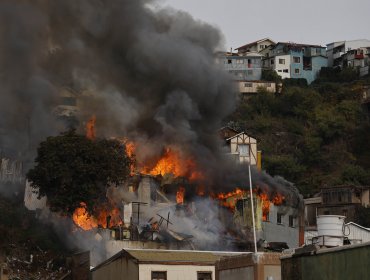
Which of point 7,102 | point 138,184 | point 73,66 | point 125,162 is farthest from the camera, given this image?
point 73,66

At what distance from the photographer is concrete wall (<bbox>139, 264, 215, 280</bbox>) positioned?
40375mm

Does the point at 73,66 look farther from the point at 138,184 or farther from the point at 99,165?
the point at 99,165

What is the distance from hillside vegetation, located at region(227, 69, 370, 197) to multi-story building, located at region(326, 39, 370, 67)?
773cm

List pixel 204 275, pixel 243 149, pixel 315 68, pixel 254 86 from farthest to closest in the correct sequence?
1. pixel 315 68
2. pixel 254 86
3. pixel 243 149
4. pixel 204 275

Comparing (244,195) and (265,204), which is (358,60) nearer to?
(244,195)

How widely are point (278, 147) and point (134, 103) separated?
28.4 metres

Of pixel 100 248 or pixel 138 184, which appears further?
pixel 138 184

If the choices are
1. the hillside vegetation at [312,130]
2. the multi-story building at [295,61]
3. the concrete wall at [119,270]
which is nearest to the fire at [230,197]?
the hillside vegetation at [312,130]

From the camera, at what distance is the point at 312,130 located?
4889 inches

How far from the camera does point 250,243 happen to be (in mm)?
70312

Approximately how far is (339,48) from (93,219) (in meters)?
88.7

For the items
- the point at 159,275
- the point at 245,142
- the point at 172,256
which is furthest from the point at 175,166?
the point at 159,275

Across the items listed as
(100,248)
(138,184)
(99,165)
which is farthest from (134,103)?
(100,248)

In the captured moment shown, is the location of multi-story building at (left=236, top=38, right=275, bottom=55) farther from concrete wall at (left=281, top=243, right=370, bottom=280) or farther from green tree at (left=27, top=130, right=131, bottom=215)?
concrete wall at (left=281, top=243, right=370, bottom=280)
